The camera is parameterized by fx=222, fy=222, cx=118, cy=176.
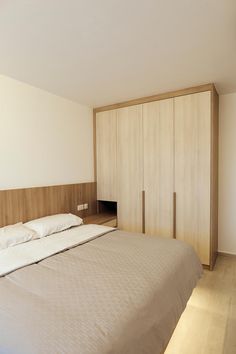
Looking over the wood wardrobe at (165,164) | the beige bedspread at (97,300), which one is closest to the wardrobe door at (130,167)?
the wood wardrobe at (165,164)

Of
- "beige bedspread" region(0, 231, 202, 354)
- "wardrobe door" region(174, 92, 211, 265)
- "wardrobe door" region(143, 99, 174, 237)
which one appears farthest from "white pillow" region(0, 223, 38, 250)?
"wardrobe door" region(174, 92, 211, 265)

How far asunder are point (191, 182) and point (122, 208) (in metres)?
1.20

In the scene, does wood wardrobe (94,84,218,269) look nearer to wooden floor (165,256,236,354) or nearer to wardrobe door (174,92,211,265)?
wardrobe door (174,92,211,265)

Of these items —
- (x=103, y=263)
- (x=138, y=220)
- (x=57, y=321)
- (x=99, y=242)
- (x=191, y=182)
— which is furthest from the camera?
(x=138, y=220)

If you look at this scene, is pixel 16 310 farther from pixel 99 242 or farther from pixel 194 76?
pixel 194 76

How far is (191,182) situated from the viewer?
3049mm

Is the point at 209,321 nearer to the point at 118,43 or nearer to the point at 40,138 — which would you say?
the point at 118,43

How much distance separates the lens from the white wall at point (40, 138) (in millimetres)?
2588

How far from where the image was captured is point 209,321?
6.50ft

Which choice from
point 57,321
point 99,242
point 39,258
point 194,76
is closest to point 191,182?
point 194,76

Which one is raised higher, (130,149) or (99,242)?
(130,149)

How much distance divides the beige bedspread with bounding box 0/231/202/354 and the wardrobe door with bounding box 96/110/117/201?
1884 mm

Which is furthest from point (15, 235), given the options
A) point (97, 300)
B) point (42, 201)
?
point (97, 300)

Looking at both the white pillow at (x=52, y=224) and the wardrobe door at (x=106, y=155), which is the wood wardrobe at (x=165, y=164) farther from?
the white pillow at (x=52, y=224)
